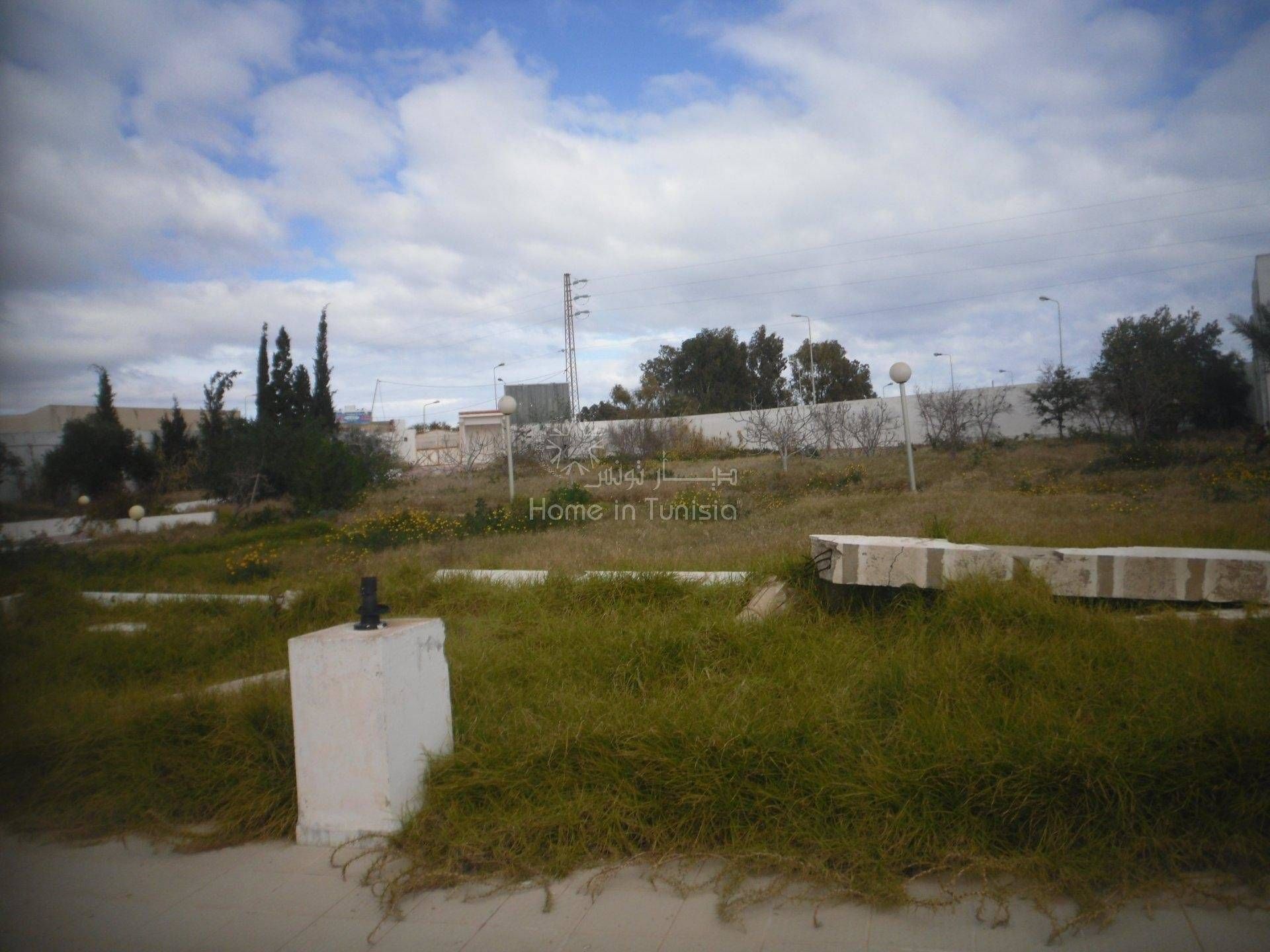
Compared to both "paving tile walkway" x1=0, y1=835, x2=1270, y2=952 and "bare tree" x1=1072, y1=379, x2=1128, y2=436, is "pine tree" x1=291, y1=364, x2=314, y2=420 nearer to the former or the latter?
"bare tree" x1=1072, y1=379, x2=1128, y2=436

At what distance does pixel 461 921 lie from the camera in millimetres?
2375

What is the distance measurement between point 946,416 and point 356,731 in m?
14.3

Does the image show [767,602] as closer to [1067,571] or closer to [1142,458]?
[1067,571]

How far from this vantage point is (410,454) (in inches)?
1310

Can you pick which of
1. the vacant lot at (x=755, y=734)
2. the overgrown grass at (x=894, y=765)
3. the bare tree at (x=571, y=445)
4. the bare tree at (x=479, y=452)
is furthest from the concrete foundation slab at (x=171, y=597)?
the bare tree at (x=479, y=452)

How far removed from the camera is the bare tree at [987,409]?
15.4 metres

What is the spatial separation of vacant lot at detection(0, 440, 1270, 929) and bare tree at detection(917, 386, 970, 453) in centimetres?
885

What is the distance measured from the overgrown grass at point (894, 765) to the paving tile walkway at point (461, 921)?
0.38 feet

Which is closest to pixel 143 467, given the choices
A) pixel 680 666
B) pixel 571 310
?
pixel 571 310

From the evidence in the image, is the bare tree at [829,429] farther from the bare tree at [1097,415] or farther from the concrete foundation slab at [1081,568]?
the concrete foundation slab at [1081,568]

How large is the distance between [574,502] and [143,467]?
988 centimetres

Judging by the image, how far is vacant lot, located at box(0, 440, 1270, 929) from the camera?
97.2 inches

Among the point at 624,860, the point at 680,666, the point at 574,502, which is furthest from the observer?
the point at 574,502

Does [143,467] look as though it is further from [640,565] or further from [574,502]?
[640,565]
